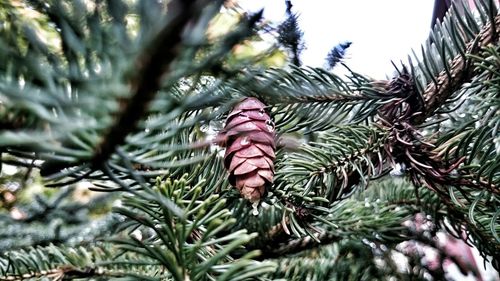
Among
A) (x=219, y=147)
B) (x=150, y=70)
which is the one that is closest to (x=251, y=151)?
(x=219, y=147)

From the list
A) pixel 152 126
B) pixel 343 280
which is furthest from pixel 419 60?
pixel 152 126

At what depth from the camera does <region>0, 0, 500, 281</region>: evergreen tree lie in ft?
0.37

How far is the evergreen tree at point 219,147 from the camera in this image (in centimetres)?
11

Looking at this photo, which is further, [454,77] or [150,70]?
[454,77]

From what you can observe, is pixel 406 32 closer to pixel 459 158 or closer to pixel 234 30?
pixel 459 158

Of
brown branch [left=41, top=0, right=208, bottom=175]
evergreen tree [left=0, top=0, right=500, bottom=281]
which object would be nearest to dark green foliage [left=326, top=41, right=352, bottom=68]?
evergreen tree [left=0, top=0, right=500, bottom=281]

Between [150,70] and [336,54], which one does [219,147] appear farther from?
[150,70]

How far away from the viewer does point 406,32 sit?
50cm

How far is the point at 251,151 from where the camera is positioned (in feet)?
0.94

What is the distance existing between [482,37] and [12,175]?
0.40 metres

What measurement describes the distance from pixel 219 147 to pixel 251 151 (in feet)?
0.13

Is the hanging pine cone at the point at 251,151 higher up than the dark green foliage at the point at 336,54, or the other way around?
the dark green foliage at the point at 336,54

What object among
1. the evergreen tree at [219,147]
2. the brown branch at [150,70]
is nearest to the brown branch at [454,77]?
the evergreen tree at [219,147]

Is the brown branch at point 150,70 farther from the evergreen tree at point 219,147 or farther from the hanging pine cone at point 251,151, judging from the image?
the hanging pine cone at point 251,151
